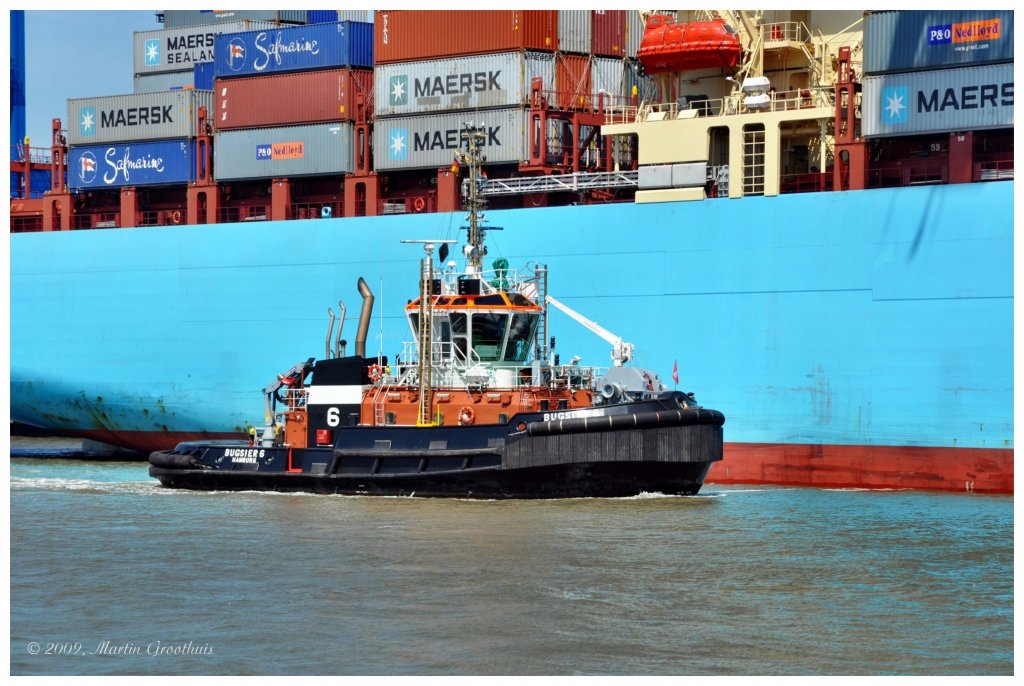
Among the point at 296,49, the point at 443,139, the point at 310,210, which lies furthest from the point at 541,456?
the point at 296,49

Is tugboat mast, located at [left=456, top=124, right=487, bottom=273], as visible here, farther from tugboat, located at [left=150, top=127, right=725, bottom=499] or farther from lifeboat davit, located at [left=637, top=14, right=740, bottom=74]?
lifeboat davit, located at [left=637, top=14, right=740, bottom=74]

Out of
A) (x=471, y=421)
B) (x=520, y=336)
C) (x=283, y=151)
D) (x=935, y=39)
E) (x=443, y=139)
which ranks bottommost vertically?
(x=471, y=421)

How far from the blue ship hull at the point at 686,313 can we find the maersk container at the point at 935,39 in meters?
1.96

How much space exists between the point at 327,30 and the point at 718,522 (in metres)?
15.1

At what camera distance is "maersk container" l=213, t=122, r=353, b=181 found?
29.8 meters

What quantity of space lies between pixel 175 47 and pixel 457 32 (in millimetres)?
12196

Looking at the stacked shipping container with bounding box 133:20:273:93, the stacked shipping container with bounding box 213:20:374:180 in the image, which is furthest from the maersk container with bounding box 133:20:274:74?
the stacked shipping container with bounding box 213:20:374:180

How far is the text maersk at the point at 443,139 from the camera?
28.1 metres

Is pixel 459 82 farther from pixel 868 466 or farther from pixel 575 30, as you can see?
pixel 868 466

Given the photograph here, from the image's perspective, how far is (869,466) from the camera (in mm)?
23844

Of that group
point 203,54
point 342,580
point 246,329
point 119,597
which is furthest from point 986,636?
point 203,54

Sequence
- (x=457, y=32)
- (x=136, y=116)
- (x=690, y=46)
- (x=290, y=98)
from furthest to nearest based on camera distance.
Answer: (x=136, y=116), (x=290, y=98), (x=457, y=32), (x=690, y=46)

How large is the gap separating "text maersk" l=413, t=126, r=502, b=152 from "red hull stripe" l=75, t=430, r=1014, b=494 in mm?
7374

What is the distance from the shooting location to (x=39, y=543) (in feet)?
57.1
